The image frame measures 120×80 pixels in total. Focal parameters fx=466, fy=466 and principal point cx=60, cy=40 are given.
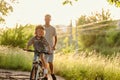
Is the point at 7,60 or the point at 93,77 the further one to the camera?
the point at 7,60

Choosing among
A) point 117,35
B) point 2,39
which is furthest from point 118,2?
point 117,35

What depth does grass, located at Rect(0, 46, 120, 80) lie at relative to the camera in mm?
15172

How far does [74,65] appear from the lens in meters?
17.1

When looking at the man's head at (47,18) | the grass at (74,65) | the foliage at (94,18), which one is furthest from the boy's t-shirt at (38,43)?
the foliage at (94,18)

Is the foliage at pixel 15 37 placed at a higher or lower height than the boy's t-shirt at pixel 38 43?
lower

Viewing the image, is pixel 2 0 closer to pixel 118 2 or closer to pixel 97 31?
pixel 118 2

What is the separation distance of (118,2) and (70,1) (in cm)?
174

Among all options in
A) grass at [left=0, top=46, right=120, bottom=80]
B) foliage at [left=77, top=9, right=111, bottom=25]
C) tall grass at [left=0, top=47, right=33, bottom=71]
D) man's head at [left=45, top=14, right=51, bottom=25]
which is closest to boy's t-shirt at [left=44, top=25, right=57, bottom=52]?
man's head at [left=45, top=14, right=51, bottom=25]

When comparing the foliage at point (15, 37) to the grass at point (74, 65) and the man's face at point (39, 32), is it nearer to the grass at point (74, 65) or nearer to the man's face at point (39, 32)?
the grass at point (74, 65)

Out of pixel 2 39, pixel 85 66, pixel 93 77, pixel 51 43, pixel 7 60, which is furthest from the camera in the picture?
pixel 2 39

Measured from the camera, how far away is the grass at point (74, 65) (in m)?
15.2

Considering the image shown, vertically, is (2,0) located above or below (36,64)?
above

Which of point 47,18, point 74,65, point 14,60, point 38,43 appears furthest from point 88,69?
point 38,43

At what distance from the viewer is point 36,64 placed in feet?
35.0
